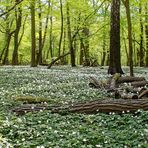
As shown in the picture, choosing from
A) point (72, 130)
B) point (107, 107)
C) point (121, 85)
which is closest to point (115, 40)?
point (121, 85)

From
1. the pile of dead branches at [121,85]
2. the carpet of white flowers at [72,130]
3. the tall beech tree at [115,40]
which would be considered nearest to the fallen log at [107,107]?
the carpet of white flowers at [72,130]

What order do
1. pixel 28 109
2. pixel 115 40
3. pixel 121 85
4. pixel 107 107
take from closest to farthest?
1. pixel 107 107
2. pixel 28 109
3. pixel 121 85
4. pixel 115 40

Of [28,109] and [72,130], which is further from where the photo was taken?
[28,109]

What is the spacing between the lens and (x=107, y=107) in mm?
9008

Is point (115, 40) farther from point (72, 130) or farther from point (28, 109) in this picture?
point (72, 130)

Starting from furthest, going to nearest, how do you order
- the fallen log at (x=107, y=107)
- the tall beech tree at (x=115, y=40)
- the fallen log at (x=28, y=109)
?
the tall beech tree at (x=115, y=40)
the fallen log at (x=28, y=109)
the fallen log at (x=107, y=107)

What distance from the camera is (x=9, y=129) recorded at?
24.4ft

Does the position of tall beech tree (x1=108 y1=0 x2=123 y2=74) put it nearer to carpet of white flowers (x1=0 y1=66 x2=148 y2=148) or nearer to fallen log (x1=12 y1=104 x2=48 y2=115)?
carpet of white flowers (x1=0 y1=66 x2=148 y2=148)

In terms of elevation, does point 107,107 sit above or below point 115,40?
below

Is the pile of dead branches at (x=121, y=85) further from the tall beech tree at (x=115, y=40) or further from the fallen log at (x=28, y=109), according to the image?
the tall beech tree at (x=115, y=40)

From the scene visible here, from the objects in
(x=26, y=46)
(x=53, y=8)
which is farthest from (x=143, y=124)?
(x=26, y=46)

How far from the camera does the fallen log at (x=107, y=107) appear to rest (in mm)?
8820

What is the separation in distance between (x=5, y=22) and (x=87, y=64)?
11.9 metres

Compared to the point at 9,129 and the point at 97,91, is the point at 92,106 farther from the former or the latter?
the point at 97,91
